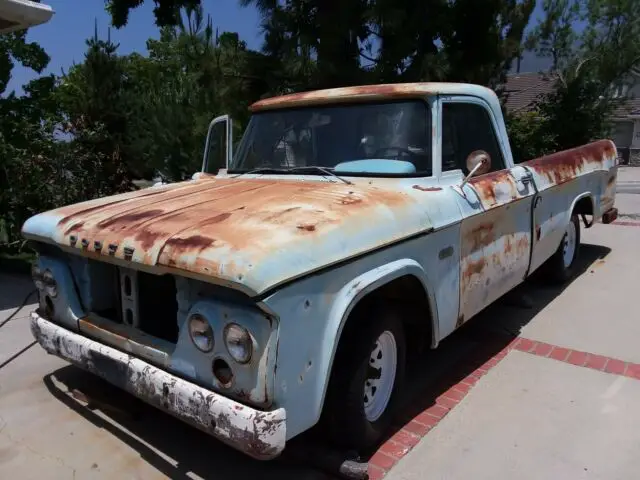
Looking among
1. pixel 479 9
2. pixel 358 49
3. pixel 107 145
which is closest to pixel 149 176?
pixel 107 145

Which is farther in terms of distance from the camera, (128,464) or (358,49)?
(358,49)

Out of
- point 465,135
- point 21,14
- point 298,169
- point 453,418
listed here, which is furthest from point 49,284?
point 21,14

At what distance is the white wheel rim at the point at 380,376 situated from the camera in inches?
116

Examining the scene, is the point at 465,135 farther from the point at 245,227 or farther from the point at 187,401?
the point at 187,401

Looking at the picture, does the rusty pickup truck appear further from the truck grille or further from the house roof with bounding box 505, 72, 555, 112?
the house roof with bounding box 505, 72, 555, 112

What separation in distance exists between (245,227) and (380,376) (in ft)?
3.91

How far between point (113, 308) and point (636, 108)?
3440 cm

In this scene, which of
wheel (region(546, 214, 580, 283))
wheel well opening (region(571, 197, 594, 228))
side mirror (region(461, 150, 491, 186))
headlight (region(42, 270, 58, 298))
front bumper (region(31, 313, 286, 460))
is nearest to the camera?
front bumper (region(31, 313, 286, 460))

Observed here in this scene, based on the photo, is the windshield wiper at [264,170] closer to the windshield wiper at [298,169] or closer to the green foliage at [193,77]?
the windshield wiper at [298,169]

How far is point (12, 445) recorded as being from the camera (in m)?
3.06

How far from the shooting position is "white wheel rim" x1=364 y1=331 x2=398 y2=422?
9.71 ft

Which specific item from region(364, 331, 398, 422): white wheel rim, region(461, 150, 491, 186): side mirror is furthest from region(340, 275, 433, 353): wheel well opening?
region(461, 150, 491, 186): side mirror

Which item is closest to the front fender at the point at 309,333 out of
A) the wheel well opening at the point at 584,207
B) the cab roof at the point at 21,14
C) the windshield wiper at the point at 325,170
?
the windshield wiper at the point at 325,170

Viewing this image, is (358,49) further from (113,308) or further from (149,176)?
(113,308)
